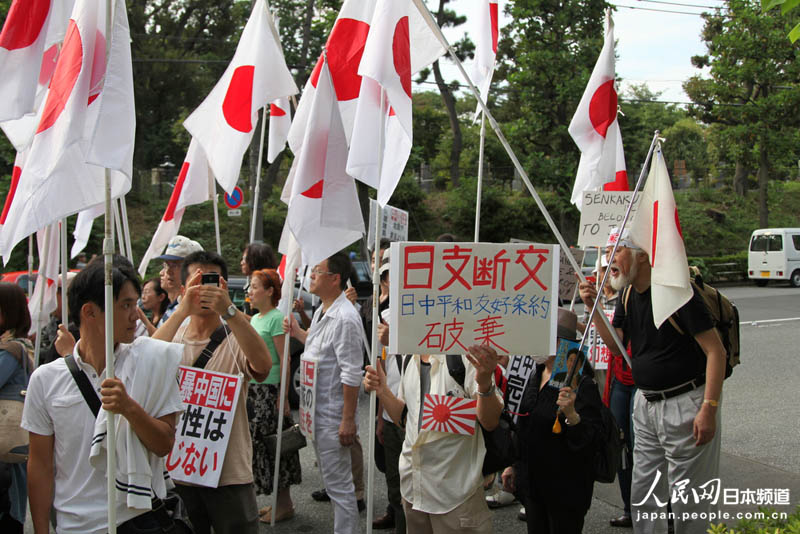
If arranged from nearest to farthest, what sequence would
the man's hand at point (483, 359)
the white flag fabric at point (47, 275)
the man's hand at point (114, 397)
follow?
the man's hand at point (114, 397)
the man's hand at point (483, 359)
the white flag fabric at point (47, 275)

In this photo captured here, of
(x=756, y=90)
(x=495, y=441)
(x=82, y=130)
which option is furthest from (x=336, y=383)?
(x=756, y=90)

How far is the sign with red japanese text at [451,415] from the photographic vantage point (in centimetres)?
342

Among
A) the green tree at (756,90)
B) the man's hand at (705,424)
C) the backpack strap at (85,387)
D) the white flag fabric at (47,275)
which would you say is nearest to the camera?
the backpack strap at (85,387)

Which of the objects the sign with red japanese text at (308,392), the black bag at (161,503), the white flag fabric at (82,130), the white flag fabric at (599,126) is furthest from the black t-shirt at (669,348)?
the white flag fabric at (82,130)

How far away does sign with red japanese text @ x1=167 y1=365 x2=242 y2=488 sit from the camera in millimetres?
3598

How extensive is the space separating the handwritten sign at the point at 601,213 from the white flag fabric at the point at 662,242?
154 cm

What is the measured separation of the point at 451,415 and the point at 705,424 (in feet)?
4.39

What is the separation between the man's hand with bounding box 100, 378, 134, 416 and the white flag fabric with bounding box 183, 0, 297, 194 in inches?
97.8

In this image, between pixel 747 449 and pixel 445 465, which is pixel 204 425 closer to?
pixel 445 465

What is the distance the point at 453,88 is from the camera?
29.4 meters

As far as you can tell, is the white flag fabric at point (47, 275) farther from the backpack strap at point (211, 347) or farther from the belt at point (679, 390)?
the belt at point (679, 390)

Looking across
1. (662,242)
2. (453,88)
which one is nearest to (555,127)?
(453,88)

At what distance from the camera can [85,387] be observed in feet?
8.92

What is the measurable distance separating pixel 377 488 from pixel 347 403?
1571 millimetres
